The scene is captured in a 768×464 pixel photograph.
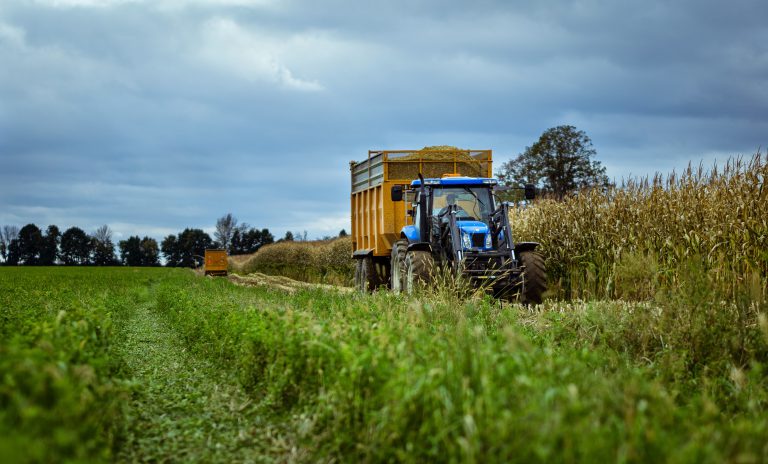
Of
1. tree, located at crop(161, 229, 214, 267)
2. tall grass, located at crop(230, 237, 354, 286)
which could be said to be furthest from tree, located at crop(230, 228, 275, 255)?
tall grass, located at crop(230, 237, 354, 286)

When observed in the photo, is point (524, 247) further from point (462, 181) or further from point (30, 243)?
point (30, 243)

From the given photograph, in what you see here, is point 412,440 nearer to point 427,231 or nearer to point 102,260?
point 427,231

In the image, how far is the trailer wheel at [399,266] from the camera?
1403 centimetres

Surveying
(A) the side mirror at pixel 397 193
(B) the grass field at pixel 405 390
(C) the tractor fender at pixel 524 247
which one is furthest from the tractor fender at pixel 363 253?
(B) the grass field at pixel 405 390

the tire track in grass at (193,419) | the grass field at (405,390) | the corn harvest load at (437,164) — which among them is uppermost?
the corn harvest load at (437,164)

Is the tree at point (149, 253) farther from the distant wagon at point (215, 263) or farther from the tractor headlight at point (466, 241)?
the tractor headlight at point (466, 241)

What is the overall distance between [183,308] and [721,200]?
10.1m

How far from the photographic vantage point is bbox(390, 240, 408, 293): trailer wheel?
14.0 m

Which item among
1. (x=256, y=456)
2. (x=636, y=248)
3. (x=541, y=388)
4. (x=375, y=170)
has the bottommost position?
(x=256, y=456)

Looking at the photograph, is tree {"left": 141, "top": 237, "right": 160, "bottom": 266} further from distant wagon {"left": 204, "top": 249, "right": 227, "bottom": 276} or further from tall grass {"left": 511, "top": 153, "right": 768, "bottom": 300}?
tall grass {"left": 511, "top": 153, "right": 768, "bottom": 300}

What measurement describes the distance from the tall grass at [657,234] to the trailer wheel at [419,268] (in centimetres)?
292

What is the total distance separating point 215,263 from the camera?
167 feet

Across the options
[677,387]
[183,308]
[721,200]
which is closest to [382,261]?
[183,308]

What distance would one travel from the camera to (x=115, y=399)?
18.4ft
